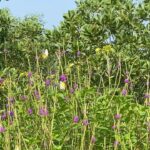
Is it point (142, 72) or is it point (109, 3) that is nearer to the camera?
point (142, 72)

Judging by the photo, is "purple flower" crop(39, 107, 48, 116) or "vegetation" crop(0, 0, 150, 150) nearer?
"purple flower" crop(39, 107, 48, 116)

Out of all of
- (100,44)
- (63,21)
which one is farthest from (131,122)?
(63,21)

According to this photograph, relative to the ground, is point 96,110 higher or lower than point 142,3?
lower

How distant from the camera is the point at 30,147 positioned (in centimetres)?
473

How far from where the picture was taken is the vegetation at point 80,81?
500 centimetres

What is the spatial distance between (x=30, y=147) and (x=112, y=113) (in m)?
0.98

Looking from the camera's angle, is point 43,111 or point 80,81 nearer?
point 43,111

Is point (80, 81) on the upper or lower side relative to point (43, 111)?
upper

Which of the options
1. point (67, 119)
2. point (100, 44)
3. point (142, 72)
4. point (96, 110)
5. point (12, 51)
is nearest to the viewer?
point (96, 110)

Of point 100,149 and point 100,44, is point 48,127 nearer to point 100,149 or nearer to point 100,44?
point 100,149

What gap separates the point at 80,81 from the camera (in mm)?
6762

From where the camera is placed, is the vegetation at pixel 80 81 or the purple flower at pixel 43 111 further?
the vegetation at pixel 80 81

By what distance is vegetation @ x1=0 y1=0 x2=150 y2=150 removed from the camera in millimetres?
4996

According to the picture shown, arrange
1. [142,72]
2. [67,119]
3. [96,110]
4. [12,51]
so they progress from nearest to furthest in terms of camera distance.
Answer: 1. [96,110]
2. [67,119]
3. [142,72]
4. [12,51]
